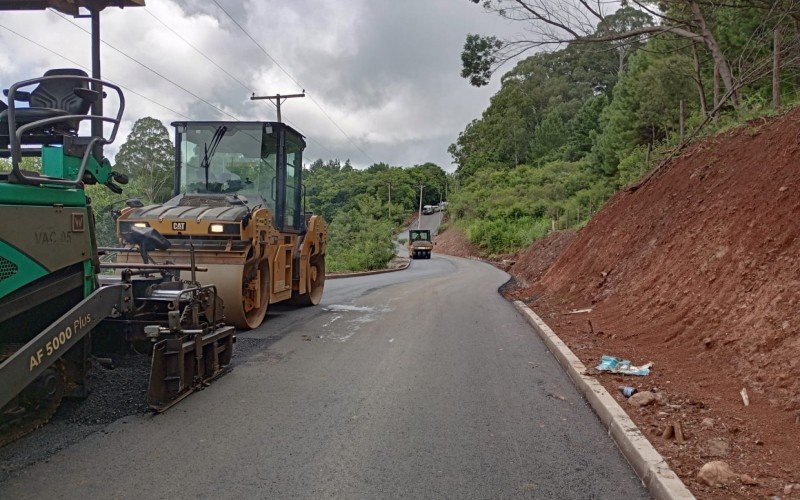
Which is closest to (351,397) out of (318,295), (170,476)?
(170,476)

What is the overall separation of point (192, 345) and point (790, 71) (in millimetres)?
16690

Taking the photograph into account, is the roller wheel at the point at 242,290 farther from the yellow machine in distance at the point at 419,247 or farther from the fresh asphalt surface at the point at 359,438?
the yellow machine in distance at the point at 419,247

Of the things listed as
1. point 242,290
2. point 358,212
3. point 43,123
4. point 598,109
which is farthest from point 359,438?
point 598,109

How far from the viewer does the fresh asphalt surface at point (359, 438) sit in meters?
3.85

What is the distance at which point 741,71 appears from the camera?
532 inches

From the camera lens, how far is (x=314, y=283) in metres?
13.1

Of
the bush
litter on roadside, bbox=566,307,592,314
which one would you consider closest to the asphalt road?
Result: litter on roadside, bbox=566,307,592,314

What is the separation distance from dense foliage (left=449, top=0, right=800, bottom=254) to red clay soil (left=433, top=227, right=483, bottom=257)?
1.15 meters

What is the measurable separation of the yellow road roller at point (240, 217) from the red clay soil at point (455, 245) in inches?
1624

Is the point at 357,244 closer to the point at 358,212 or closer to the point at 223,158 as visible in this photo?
the point at 358,212

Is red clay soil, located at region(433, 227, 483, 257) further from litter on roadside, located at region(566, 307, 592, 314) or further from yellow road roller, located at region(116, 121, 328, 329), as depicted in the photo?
yellow road roller, located at region(116, 121, 328, 329)

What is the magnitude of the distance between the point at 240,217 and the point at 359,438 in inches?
191

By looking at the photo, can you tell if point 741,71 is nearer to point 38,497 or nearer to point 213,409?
point 213,409

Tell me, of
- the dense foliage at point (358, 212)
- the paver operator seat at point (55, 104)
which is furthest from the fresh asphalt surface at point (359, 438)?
the dense foliage at point (358, 212)
